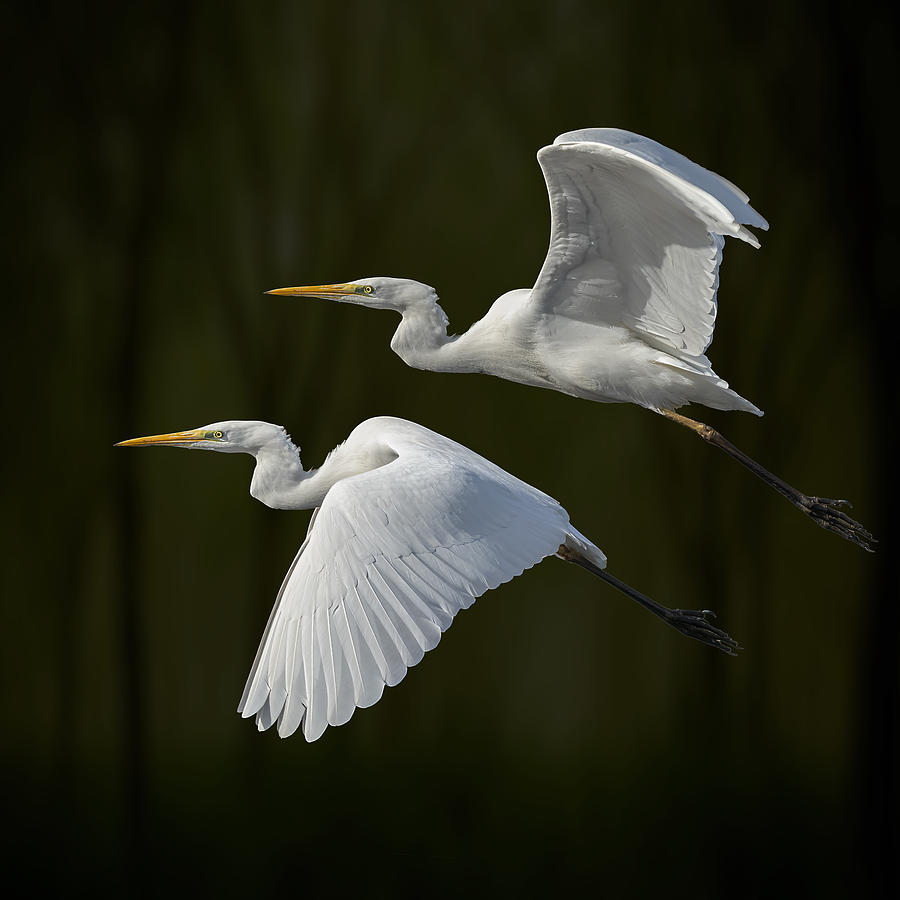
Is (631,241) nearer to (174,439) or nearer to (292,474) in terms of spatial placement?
(292,474)

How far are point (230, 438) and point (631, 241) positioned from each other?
810 mm

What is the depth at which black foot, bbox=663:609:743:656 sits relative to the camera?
2.83 meters

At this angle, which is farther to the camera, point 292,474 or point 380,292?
point 380,292

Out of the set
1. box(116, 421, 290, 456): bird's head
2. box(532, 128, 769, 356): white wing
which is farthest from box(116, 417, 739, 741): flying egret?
box(532, 128, 769, 356): white wing

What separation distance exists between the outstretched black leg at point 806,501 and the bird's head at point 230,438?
76cm

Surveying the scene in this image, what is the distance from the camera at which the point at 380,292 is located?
287 cm

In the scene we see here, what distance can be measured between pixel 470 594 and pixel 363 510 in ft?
0.73

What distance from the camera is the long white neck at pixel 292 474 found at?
271 cm

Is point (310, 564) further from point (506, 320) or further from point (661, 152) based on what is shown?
point (661, 152)

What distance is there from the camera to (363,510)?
2.21m

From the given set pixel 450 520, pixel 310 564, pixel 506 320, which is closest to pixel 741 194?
pixel 506 320

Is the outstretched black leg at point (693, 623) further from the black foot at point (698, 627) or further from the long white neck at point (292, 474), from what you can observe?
the long white neck at point (292, 474)

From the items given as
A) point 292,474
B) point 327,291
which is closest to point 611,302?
point 327,291

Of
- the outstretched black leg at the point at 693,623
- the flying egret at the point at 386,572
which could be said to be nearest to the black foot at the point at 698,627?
the outstretched black leg at the point at 693,623
